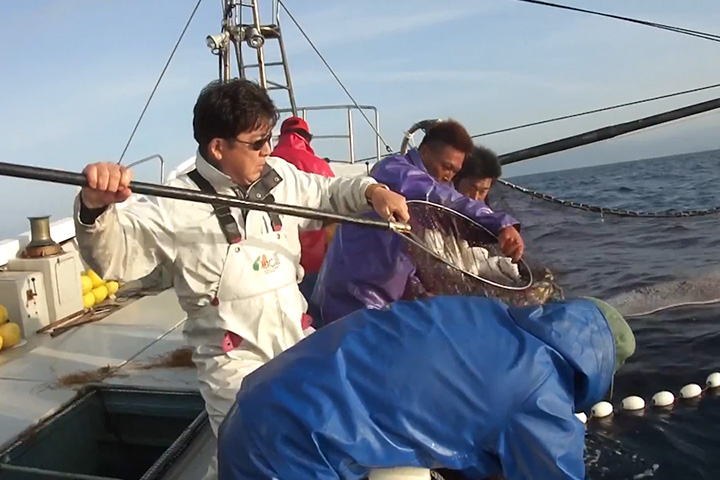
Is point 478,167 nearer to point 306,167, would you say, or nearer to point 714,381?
point 306,167

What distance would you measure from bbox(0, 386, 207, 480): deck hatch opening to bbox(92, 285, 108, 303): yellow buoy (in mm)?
2210

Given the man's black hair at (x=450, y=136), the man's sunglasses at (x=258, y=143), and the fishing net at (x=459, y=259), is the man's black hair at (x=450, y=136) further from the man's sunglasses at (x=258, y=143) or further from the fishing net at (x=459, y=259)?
the man's sunglasses at (x=258, y=143)

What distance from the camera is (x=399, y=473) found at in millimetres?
1853

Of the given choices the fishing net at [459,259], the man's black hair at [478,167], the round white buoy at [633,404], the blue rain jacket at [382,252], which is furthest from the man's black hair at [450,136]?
the round white buoy at [633,404]

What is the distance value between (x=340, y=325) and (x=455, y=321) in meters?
0.30

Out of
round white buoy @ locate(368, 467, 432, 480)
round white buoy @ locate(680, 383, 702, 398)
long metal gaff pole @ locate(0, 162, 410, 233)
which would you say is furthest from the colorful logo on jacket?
round white buoy @ locate(680, 383, 702, 398)

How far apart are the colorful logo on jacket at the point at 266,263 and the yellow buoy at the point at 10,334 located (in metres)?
3.16

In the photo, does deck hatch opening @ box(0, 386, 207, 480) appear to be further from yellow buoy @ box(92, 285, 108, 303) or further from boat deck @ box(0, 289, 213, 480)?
yellow buoy @ box(92, 285, 108, 303)

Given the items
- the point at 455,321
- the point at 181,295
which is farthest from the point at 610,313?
the point at 181,295

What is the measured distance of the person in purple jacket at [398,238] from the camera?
3219 millimetres

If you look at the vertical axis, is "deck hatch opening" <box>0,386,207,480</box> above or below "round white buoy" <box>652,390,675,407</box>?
above

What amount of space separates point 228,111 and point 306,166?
2.12 meters

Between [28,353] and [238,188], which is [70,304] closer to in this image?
[28,353]

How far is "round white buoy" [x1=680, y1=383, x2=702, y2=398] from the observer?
18.3ft
